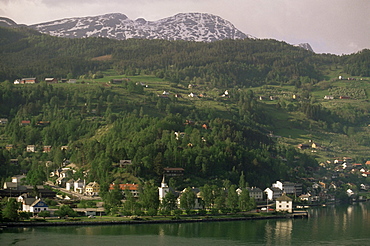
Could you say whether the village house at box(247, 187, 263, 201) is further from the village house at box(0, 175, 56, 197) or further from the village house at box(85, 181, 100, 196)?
the village house at box(0, 175, 56, 197)

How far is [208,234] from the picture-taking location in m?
78.4

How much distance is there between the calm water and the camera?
234 feet

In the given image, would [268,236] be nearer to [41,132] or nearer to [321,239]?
[321,239]

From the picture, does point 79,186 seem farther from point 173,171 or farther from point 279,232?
point 279,232

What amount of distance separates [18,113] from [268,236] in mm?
95843

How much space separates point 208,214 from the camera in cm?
9519

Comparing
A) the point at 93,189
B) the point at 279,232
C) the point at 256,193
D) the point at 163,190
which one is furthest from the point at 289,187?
the point at 279,232

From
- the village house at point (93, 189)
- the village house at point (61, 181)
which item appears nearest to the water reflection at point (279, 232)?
the village house at point (93, 189)

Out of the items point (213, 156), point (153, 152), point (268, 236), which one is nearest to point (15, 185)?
point (153, 152)

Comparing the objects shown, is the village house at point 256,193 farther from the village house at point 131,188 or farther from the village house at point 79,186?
the village house at point 79,186

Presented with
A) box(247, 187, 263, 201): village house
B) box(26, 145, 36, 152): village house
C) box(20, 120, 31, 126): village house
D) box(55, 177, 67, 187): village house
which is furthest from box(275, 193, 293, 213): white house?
box(20, 120, 31, 126): village house

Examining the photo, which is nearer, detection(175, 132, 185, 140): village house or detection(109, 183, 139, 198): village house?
detection(109, 183, 139, 198): village house

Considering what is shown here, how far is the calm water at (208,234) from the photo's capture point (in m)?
71.3

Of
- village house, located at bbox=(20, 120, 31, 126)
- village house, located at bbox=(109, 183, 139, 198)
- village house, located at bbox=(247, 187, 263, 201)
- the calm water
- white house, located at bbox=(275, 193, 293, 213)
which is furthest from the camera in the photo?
village house, located at bbox=(20, 120, 31, 126)
